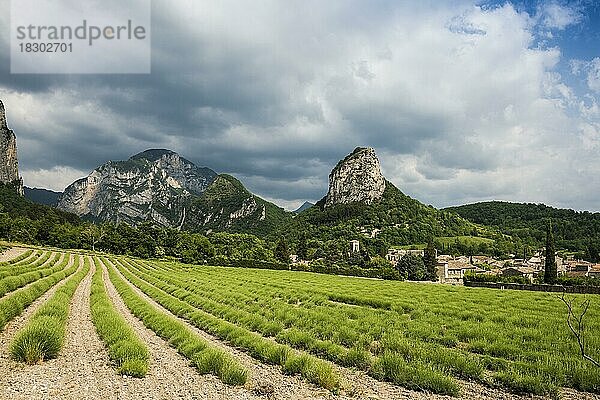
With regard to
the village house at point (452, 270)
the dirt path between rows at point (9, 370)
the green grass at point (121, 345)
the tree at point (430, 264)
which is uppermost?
the dirt path between rows at point (9, 370)

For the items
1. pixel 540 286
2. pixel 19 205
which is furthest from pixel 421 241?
pixel 19 205

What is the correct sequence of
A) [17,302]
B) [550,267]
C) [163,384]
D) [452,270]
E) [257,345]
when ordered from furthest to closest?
[452,270], [550,267], [17,302], [257,345], [163,384]

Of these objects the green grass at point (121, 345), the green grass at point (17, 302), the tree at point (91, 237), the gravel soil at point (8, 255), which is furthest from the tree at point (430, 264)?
the green grass at point (121, 345)

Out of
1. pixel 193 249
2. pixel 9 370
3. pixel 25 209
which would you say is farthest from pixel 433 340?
pixel 25 209

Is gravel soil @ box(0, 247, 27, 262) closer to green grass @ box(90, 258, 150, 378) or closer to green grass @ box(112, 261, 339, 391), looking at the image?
green grass @ box(112, 261, 339, 391)

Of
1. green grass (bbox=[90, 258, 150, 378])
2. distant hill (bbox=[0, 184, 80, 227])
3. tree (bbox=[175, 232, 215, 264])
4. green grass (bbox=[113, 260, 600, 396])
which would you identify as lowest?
tree (bbox=[175, 232, 215, 264])

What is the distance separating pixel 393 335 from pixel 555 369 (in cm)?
572

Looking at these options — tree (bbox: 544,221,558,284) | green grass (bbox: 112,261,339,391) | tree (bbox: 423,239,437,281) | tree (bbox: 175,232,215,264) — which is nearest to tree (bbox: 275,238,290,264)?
tree (bbox: 175,232,215,264)

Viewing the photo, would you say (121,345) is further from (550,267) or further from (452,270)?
(452,270)

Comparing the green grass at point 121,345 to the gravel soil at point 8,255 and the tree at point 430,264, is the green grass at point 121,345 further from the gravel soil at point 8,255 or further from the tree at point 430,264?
the tree at point 430,264

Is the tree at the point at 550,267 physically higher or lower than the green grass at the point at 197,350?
lower

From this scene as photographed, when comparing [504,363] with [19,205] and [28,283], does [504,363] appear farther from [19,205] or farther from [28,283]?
[19,205]

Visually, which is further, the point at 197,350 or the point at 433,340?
the point at 433,340

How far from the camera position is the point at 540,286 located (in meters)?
52.6
